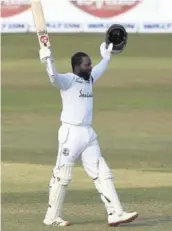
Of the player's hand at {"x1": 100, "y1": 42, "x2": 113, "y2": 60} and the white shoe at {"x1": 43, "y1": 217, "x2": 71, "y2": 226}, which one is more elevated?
the player's hand at {"x1": 100, "y1": 42, "x2": 113, "y2": 60}

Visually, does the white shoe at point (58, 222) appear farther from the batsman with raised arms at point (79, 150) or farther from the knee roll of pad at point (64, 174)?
the knee roll of pad at point (64, 174)

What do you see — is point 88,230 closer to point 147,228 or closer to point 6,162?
point 147,228

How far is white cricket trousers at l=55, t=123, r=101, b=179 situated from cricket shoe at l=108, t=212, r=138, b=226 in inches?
17.2

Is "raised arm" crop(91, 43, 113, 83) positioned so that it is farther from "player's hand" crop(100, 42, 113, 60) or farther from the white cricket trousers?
the white cricket trousers

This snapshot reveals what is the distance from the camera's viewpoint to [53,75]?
29.7 ft

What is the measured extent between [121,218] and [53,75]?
1.52 meters

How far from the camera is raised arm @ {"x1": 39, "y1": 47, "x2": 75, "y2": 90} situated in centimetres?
905

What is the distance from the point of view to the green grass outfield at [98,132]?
1045 centimetres

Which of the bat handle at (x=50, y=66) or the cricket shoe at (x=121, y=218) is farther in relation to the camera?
the cricket shoe at (x=121, y=218)

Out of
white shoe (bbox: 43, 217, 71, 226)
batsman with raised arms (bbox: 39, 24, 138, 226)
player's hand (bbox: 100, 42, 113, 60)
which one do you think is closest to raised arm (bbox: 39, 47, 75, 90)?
batsman with raised arms (bbox: 39, 24, 138, 226)

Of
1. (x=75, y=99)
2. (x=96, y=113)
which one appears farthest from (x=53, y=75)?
(x=96, y=113)

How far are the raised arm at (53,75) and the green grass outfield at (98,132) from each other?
4.60 feet

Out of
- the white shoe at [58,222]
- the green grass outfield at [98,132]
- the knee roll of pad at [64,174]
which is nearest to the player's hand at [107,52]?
the knee roll of pad at [64,174]

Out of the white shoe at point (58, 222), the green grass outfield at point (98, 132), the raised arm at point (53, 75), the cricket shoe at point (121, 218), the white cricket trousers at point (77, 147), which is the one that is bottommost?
the green grass outfield at point (98, 132)
